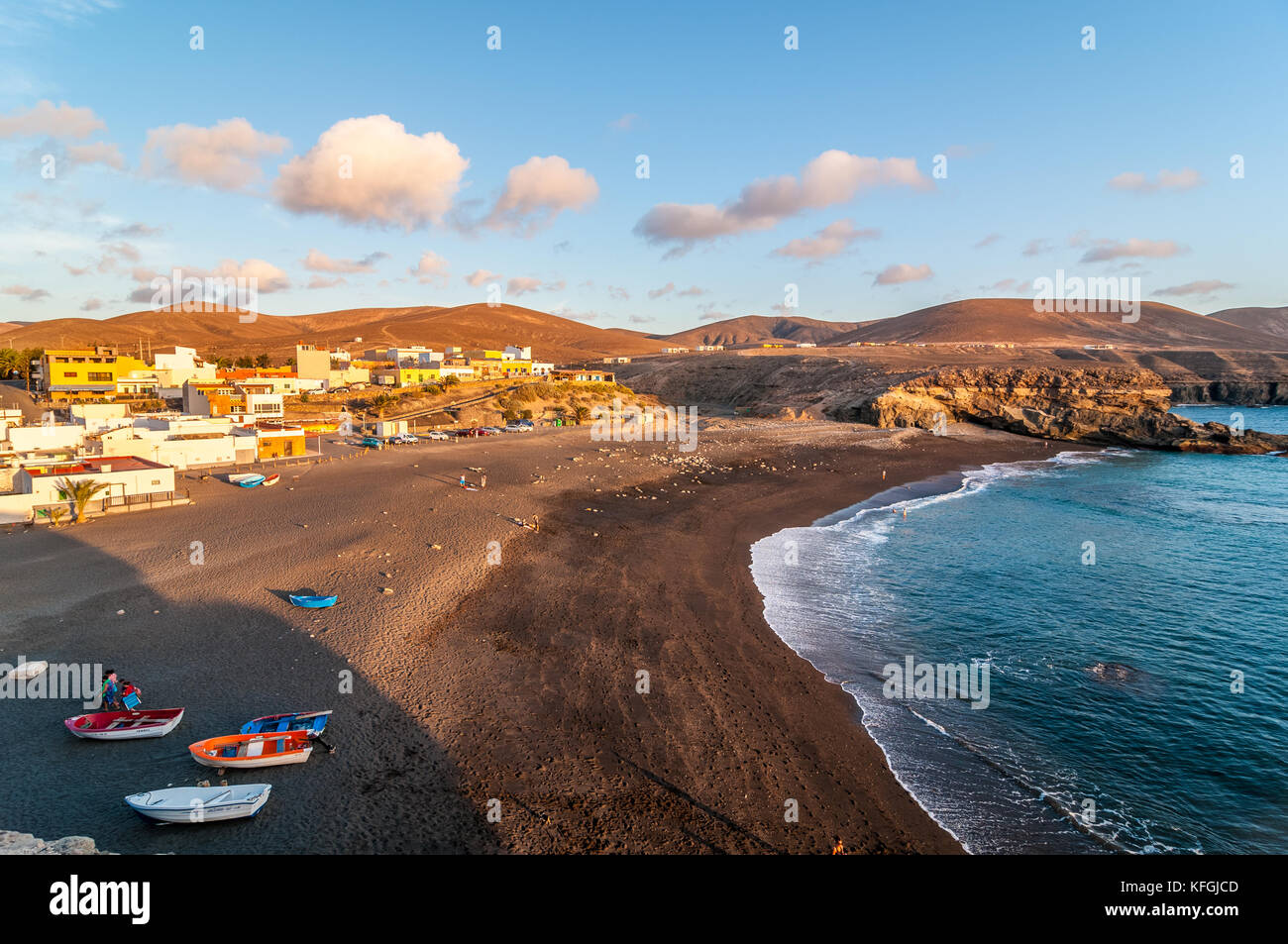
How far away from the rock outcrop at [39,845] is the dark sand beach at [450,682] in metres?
3.09

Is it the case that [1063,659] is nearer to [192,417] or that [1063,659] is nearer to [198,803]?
[198,803]

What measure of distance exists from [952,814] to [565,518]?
21746 mm

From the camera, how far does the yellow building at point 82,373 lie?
61.5 meters

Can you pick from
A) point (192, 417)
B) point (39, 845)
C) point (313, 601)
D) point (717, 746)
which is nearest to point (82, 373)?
point (192, 417)

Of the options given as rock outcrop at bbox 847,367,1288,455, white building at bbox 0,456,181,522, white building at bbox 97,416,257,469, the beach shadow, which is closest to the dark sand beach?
the beach shadow

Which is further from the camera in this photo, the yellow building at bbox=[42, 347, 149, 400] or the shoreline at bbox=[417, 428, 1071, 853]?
the yellow building at bbox=[42, 347, 149, 400]

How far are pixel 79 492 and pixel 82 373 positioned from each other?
51076mm

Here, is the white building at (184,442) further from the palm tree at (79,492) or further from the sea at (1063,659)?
the sea at (1063,659)

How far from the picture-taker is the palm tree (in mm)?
26703

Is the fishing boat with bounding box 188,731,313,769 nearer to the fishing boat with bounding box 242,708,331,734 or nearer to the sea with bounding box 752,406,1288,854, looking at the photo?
the fishing boat with bounding box 242,708,331,734

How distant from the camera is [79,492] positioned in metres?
26.7

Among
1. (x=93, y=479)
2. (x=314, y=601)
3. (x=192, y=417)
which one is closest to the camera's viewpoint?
(x=314, y=601)

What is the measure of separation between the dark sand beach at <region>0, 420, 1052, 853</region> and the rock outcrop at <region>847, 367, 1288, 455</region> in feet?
162

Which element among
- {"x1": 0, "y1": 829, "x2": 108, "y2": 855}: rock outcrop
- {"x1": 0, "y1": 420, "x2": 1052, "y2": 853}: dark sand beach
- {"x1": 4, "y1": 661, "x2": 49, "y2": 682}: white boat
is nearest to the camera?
{"x1": 0, "y1": 829, "x2": 108, "y2": 855}: rock outcrop
